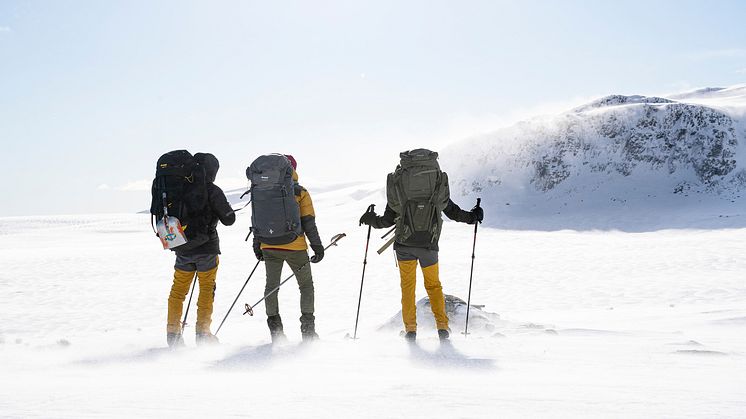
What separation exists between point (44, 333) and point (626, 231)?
30821 millimetres

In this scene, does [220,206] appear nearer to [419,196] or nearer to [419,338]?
[419,196]

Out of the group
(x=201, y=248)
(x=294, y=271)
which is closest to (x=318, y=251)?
(x=294, y=271)

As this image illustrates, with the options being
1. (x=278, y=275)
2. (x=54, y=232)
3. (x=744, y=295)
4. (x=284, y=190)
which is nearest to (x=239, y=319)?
(x=278, y=275)

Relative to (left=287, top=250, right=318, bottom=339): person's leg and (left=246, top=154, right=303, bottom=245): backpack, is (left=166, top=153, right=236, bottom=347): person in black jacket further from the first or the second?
(left=287, top=250, right=318, bottom=339): person's leg

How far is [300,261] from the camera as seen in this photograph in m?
5.74

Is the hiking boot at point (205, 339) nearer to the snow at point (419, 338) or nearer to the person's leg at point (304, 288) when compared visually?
the snow at point (419, 338)

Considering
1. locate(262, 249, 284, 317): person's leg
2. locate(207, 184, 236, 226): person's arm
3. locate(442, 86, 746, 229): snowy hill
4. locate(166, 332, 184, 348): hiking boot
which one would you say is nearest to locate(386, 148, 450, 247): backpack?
locate(262, 249, 284, 317): person's leg

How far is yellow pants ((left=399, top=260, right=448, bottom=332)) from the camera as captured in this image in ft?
18.6

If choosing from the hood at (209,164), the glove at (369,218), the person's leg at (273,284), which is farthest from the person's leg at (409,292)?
the hood at (209,164)

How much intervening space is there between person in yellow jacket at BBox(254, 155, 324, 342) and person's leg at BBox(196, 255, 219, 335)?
2.06 feet

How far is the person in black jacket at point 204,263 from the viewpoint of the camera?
19.0ft

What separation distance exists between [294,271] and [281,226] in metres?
0.55

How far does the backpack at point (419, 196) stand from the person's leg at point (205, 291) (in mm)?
2210

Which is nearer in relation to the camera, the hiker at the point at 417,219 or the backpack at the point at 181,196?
the hiker at the point at 417,219
